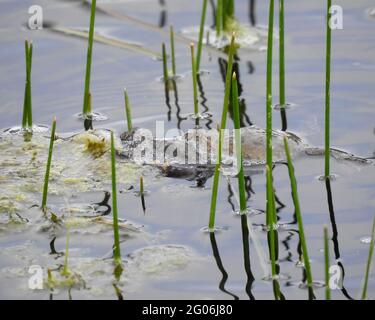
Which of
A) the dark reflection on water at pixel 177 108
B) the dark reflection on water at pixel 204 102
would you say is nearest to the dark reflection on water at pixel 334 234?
the dark reflection on water at pixel 204 102

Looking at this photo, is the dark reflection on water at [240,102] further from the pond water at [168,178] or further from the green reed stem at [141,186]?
the green reed stem at [141,186]

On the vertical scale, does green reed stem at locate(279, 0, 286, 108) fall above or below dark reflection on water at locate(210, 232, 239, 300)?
above

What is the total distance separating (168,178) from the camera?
3521 mm

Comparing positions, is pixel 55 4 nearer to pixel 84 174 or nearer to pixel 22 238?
pixel 84 174

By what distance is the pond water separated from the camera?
288 centimetres

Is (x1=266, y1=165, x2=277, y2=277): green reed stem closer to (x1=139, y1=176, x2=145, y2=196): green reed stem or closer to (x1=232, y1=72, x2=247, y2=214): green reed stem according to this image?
(x1=232, y1=72, x2=247, y2=214): green reed stem

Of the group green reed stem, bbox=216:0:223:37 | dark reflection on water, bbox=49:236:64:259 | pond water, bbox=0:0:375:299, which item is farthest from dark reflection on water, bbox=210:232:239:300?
green reed stem, bbox=216:0:223:37

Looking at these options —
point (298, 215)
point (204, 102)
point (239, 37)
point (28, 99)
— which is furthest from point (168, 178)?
point (239, 37)

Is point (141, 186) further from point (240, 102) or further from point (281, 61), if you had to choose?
point (240, 102)

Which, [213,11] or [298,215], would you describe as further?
[213,11]

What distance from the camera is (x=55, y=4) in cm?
538

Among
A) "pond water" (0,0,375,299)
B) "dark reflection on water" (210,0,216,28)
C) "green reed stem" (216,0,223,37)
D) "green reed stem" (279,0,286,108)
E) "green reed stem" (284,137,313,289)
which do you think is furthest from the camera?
"dark reflection on water" (210,0,216,28)
